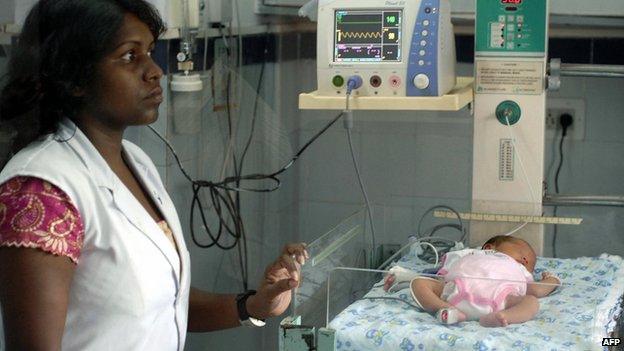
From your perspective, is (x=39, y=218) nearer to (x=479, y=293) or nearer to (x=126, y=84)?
(x=126, y=84)

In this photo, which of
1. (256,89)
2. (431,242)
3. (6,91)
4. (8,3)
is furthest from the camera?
(256,89)

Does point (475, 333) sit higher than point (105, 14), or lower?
lower

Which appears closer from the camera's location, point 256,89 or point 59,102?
point 59,102

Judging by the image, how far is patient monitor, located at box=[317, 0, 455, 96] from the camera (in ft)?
8.48

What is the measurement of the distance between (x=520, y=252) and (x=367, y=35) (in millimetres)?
685

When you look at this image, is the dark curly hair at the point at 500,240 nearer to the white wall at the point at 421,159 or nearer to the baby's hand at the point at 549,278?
the baby's hand at the point at 549,278

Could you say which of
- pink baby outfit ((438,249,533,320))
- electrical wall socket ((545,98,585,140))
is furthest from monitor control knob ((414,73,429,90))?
electrical wall socket ((545,98,585,140))

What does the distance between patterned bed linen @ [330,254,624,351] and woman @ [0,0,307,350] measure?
44 centimetres

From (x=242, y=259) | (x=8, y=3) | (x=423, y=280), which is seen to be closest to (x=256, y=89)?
(x=242, y=259)

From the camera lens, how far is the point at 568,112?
355 cm

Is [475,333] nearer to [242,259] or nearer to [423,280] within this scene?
[423,280]

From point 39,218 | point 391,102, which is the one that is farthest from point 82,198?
point 391,102

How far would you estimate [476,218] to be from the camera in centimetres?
280

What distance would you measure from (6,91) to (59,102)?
92 millimetres
